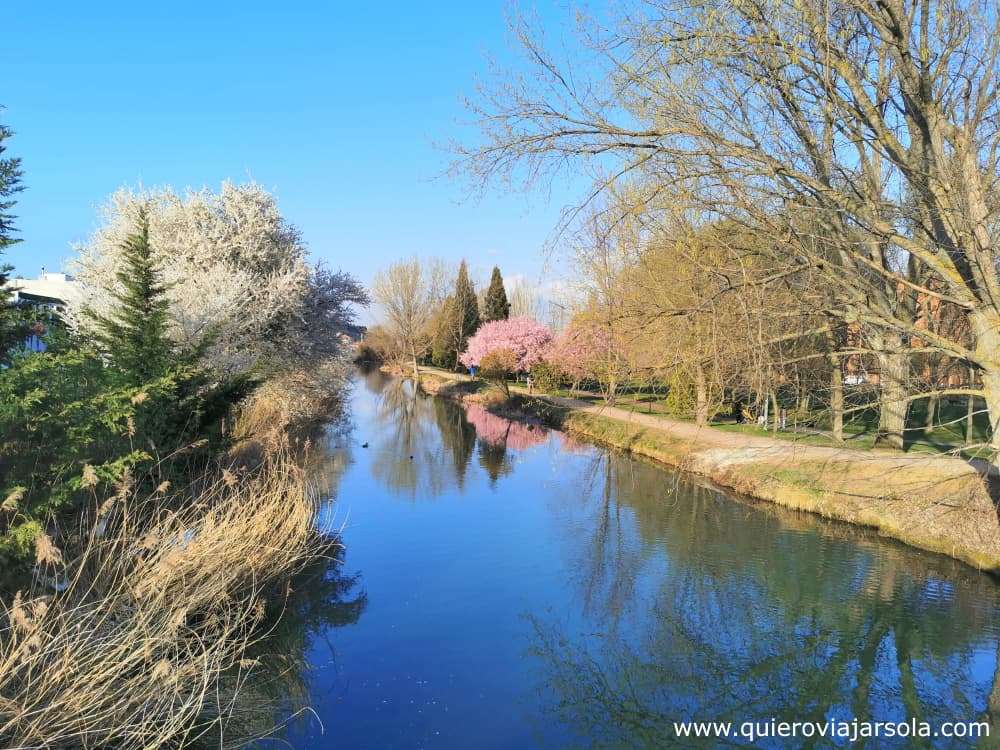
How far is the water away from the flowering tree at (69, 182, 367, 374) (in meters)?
5.84

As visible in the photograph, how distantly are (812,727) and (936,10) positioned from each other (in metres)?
6.32

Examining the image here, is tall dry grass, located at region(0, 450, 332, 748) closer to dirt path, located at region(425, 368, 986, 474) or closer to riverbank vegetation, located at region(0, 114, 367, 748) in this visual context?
riverbank vegetation, located at region(0, 114, 367, 748)

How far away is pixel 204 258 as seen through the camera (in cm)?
1781

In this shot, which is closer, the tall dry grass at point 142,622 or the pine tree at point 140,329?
the tall dry grass at point 142,622

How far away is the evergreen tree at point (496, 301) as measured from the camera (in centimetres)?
5569

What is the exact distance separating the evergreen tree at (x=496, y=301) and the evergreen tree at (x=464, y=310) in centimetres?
91

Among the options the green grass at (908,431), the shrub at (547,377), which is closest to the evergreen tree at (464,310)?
the shrub at (547,377)

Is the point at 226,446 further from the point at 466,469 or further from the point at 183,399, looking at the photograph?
the point at 466,469

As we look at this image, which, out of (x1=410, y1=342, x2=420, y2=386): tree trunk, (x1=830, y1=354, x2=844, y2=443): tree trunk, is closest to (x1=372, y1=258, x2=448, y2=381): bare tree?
(x1=410, y1=342, x2=420, y2=386): tree trunk

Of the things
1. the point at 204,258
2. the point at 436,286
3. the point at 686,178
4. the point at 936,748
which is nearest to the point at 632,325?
the point at 686,178

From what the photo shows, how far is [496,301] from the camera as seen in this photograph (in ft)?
184

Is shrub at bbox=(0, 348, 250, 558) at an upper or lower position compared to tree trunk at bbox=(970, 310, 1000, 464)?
lower

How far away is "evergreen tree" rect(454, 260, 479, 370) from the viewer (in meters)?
54.5

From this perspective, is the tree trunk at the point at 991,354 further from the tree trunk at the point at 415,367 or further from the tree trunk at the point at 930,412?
the tree trunk at the point at 415,367
